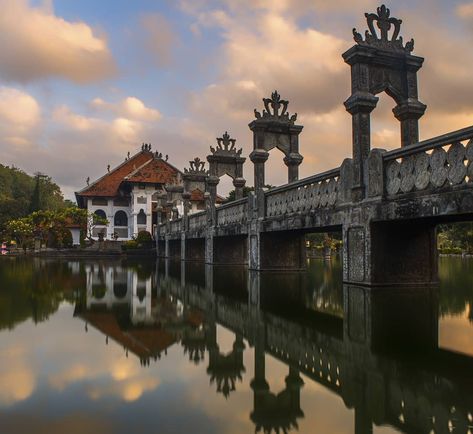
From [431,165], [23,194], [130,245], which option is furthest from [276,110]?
[23,194]

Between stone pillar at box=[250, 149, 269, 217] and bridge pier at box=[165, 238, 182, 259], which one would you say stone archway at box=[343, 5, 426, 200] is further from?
bridge pier at box=[165, 238, 182, 259]

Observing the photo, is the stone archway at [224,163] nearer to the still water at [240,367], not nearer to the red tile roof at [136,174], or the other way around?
the still water at [240,367]

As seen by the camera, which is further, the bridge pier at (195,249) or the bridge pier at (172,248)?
the bridge pier at (172,248)


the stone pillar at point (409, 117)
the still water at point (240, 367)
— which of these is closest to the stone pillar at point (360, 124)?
the stone pillar at point (409, 117)

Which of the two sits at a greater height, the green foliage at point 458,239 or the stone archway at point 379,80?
the stone archway at point 379,80

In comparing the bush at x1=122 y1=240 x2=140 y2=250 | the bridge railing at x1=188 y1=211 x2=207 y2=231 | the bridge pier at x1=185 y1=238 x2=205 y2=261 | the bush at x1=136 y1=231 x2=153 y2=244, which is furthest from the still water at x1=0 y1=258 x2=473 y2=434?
the bush at x1=136 y1=231 x2=153 y2=244

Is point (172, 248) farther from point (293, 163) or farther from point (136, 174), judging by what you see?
point (136, 174)

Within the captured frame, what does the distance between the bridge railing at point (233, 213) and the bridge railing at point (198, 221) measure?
327 cm

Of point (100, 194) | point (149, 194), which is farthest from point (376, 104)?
point (100, 194)

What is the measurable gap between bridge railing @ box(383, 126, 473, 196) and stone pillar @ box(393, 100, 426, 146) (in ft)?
11.0

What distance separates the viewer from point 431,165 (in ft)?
29.2

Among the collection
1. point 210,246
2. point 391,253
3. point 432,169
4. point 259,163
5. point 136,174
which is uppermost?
point 136,174

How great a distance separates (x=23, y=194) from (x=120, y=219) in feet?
111

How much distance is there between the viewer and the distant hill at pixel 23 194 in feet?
245
